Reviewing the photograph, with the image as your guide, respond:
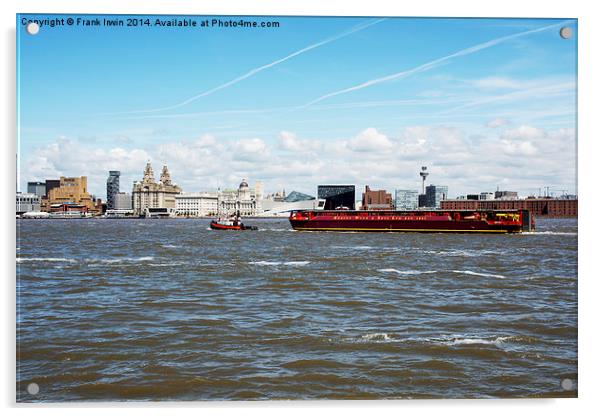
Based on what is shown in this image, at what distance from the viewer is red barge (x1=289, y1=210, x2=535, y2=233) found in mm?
44562

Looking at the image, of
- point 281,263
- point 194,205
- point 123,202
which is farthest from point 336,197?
point 194,205

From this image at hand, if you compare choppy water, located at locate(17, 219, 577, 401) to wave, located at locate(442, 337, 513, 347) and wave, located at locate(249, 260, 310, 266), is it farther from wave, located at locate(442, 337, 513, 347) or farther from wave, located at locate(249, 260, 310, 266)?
wave, located at locate(249, 260, 310, 266)

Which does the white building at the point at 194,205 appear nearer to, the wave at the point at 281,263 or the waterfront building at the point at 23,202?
the wave at the point at 281,263

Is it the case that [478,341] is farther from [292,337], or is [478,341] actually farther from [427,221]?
[427,221]

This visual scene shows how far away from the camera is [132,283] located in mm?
13758

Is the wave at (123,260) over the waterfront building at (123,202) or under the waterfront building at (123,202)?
under

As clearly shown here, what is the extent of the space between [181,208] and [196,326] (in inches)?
4654

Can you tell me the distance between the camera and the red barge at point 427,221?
4456 cm

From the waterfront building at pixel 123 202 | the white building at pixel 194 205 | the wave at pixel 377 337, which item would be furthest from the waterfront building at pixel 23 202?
the white building at pixel 194 205

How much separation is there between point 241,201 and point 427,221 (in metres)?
74.1

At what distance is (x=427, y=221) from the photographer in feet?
153

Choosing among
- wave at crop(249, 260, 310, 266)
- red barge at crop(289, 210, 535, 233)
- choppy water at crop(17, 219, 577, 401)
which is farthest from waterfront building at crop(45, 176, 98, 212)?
red barge at crop(289, 210, 535, 233)

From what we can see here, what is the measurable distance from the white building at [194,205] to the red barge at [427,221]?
78276 mm

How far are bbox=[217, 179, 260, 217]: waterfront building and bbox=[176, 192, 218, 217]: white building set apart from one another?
89.7 inches
